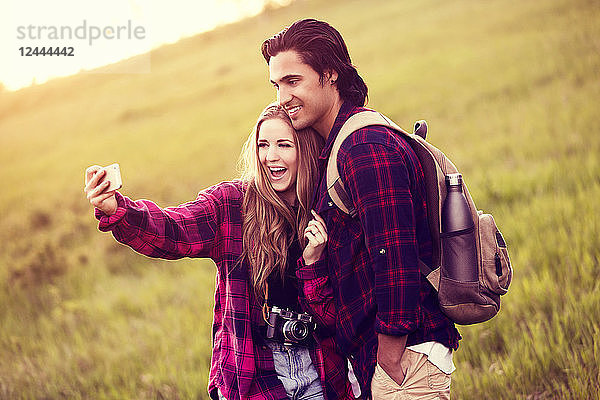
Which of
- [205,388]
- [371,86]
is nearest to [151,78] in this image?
[371,86]

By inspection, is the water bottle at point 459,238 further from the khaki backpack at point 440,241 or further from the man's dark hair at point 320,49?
the man's dark hair at point 320,49

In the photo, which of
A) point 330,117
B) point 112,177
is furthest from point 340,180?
point 112,177

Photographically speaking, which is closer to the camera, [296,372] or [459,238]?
[459,238]

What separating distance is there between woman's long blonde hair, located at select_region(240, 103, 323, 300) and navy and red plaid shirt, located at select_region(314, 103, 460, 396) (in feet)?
0.85

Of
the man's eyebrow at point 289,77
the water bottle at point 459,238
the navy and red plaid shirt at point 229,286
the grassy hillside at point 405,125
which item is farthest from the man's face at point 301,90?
the grassy hillside at point 405,125

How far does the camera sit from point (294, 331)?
2369 mm

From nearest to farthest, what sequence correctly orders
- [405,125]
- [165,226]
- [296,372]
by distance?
[165,226]
[296,372]
[405,125]

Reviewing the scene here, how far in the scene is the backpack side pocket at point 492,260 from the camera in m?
2.13

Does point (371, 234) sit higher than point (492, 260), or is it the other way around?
point (371, 234)

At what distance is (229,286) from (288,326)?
352mm

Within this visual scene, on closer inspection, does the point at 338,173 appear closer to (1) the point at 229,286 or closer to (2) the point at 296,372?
(1) the point at 229,286

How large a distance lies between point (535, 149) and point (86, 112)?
17.7m

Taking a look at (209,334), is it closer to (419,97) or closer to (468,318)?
(468,318)

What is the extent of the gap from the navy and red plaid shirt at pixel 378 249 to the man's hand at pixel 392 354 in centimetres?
4
